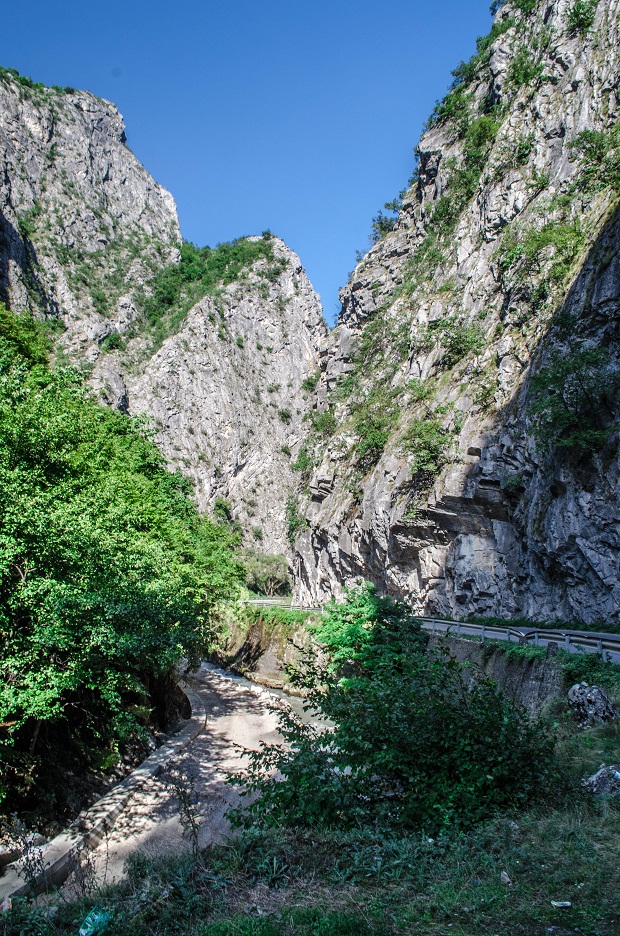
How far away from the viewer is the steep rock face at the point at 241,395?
72.4 meters

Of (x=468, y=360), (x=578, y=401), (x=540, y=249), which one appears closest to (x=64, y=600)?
(x=578, y=401)

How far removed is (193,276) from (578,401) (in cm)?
8069

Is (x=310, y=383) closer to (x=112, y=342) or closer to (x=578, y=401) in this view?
(x=112, y=342)

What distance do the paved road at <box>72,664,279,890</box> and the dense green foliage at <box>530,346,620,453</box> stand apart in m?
13.0

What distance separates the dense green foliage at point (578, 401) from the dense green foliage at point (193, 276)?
221 feet

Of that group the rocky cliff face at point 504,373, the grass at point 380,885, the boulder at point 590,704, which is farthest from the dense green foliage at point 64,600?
the rocky cliff face at point 504,373

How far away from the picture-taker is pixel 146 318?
80812mm

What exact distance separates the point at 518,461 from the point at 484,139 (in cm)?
2622

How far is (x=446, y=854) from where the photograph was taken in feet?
16.1

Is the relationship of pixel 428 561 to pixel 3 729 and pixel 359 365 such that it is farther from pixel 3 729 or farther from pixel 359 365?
pixel 359 365

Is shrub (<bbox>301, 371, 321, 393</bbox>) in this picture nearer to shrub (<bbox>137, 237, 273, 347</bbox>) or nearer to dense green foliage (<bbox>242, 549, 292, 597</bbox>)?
shrub (<bbox>137, 237, 273, 347</bbox>)

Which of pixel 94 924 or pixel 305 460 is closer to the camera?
pixel 94 924

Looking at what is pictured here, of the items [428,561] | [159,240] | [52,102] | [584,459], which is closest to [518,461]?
[584,459]

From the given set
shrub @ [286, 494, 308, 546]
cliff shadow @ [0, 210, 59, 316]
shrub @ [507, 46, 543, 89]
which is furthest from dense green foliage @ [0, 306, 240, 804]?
cliff shadow @ [0, 210, 59, 316]
